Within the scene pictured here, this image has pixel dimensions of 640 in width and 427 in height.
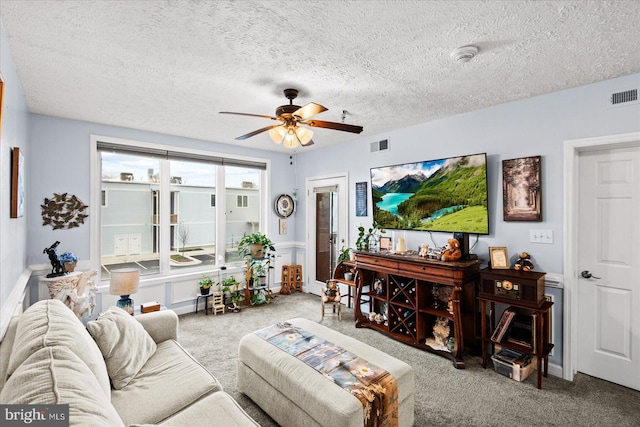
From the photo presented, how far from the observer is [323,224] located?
527 centimetres

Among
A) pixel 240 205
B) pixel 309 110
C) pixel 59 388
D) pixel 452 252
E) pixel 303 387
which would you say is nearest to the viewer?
pixel 59 388

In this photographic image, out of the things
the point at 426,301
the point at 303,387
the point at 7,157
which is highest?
the point at 7,157

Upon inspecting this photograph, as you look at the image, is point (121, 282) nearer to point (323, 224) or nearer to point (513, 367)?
point (323, 224)

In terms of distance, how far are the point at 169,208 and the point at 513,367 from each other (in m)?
4.47

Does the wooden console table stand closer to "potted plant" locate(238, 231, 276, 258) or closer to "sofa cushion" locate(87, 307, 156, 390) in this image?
"potted plant" locate(238, 231, 276, 258)

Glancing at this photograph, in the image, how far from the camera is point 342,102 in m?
3.08

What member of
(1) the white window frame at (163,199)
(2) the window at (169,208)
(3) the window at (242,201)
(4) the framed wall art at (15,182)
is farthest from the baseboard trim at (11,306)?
(3) the window at (242,201)

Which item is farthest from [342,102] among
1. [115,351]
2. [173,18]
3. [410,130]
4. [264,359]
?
[115,351]

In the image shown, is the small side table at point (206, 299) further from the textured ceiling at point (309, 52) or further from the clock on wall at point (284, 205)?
the textured ceiling at point (309, 52)

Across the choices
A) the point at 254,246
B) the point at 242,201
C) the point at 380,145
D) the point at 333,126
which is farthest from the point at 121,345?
the point at 380,145

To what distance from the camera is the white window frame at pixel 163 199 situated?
376cm

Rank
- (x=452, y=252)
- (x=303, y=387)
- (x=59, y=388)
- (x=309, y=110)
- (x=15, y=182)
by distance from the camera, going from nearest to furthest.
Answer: (x=59, y=388)
(x=303, y=387)
(x=15, y=182)
(x=309, y=110)
(x=452, y=252)

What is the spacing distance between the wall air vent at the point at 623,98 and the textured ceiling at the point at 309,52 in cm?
15

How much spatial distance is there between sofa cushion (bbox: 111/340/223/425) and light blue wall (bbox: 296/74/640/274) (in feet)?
9.22
